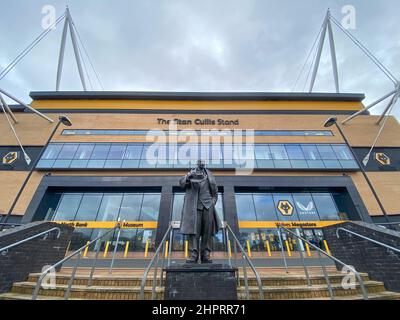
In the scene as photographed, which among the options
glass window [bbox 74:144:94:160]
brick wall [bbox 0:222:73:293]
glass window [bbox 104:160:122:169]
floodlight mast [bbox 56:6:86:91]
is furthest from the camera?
floodlight mast [bbox 56:6:86:91]

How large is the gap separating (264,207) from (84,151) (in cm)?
1782

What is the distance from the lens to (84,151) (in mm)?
17781

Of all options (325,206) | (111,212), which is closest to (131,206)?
(111,212)

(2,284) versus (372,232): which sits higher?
(372,232)

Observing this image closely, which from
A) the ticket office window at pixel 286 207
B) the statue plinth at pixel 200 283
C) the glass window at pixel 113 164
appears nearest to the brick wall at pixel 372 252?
the statue plinth at pixel 200 283

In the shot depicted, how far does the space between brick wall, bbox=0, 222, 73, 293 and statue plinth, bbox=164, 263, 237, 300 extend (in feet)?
15.5

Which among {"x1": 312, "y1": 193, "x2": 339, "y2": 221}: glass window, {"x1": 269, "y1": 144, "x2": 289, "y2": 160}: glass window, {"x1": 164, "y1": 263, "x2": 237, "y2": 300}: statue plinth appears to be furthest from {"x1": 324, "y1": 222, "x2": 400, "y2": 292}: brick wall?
{"x1": 269, "y1": 144, "x2": 289, "y2": 160}: glass window

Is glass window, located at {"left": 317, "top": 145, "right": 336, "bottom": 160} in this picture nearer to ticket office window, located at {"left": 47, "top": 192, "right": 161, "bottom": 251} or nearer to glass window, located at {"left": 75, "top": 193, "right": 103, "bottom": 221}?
ticket office window, located at {"left": 47, "top": 192, "right": 161, "bottom": 251}

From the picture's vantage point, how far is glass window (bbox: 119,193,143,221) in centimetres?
1451

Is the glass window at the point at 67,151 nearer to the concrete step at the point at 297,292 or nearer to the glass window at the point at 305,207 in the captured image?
the concrete step at the point at 297,292

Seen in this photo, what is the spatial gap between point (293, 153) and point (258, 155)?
3.63m

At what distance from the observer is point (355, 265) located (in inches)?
231

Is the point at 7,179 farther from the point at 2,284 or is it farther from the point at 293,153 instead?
the point at 293,153
